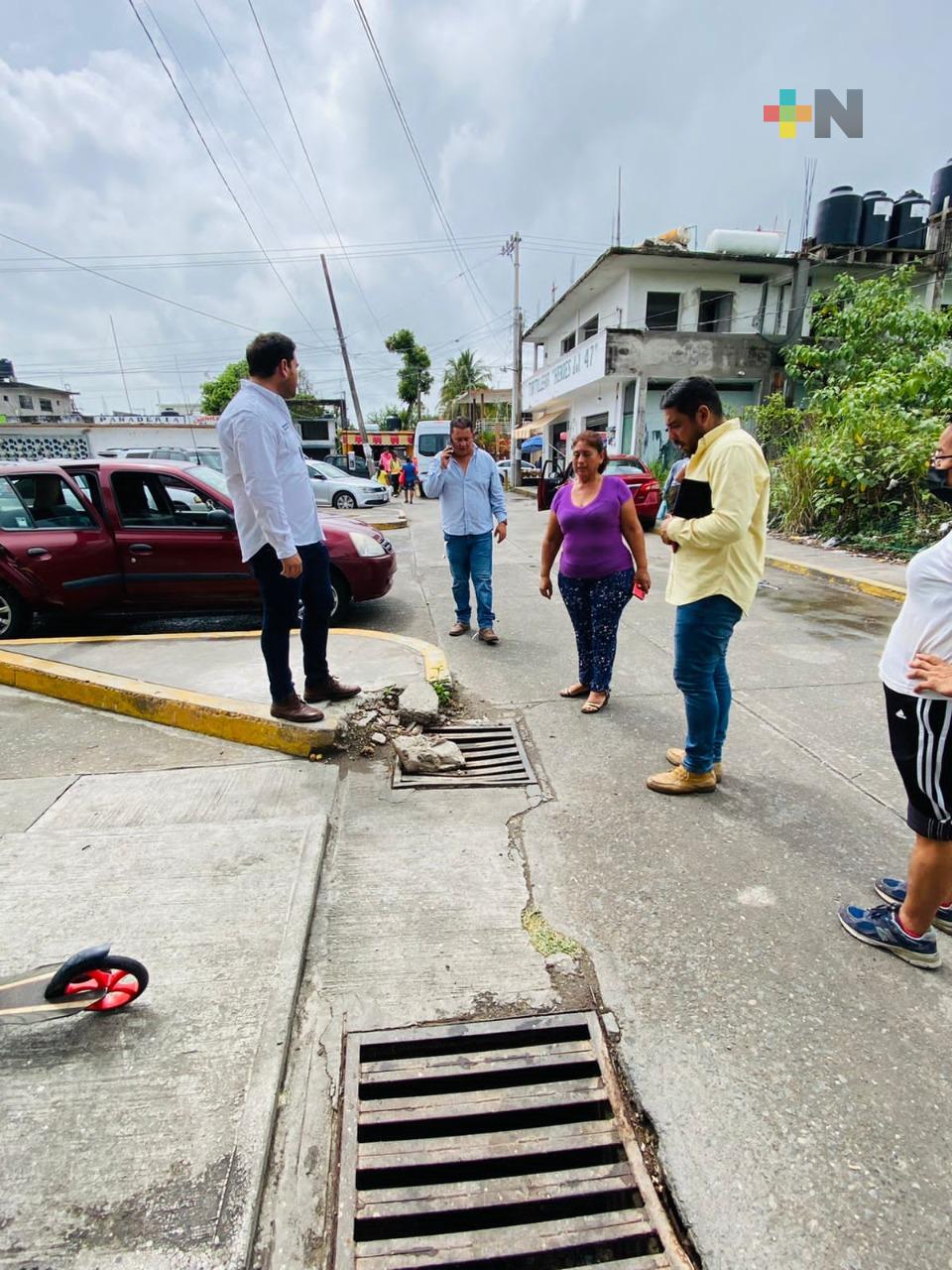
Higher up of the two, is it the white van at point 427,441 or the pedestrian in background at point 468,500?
the white van at point 427,441

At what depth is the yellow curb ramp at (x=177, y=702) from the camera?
3.50 m

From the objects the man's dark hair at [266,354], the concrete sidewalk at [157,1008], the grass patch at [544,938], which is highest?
the man's dark hair at [266,354]

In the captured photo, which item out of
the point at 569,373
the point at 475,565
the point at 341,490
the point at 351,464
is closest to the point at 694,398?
the point at 475,565

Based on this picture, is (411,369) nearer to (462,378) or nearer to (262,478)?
(462,378)

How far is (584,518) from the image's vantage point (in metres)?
3.82

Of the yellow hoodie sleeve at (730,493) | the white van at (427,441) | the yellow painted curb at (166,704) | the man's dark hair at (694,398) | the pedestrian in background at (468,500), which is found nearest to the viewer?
the yellow hoodie sleeve at (730,493)

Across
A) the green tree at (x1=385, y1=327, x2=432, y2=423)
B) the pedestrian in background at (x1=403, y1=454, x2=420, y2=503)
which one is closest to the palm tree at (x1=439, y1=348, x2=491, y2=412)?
the green tree at (x1=385, y1=327, x2=432, y2=423)

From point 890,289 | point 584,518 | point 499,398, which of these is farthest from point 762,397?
point 499,398

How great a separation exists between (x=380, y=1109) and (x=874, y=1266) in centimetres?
110

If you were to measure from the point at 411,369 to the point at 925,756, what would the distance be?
1915 inches

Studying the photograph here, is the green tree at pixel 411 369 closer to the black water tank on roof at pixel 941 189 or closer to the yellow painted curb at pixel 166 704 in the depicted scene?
the black water tank on roof at pixel 941 189

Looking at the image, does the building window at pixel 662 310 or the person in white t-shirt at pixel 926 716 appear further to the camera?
the building window at pixel 662 310

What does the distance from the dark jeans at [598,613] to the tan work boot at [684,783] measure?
103cm

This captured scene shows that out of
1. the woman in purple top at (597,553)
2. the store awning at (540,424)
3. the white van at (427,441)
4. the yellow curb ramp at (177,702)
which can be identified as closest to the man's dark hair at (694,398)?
the woman in purple top at (597,553)
